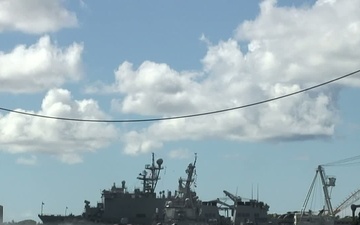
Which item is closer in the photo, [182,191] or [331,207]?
[182,191]

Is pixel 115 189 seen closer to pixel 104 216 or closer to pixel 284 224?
pixel 104 216

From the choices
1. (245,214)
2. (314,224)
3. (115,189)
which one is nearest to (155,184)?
(115,189)

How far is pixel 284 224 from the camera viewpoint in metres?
132

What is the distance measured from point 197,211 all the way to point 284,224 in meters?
20.0

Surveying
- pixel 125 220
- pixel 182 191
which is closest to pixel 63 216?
pixel 125 220

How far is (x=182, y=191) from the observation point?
392 ft

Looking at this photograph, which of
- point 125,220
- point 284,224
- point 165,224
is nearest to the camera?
point 165,224

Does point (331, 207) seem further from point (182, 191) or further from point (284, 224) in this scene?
point (182, 191)

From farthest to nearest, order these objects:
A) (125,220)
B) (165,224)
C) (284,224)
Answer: (284,224), (125,220), (165,224)

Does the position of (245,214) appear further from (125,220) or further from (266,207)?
(125,220)

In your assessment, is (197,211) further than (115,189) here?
No

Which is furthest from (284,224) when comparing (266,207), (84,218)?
(84,218)

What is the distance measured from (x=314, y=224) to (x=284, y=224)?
11979 mm

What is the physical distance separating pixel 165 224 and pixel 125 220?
1029 cm
